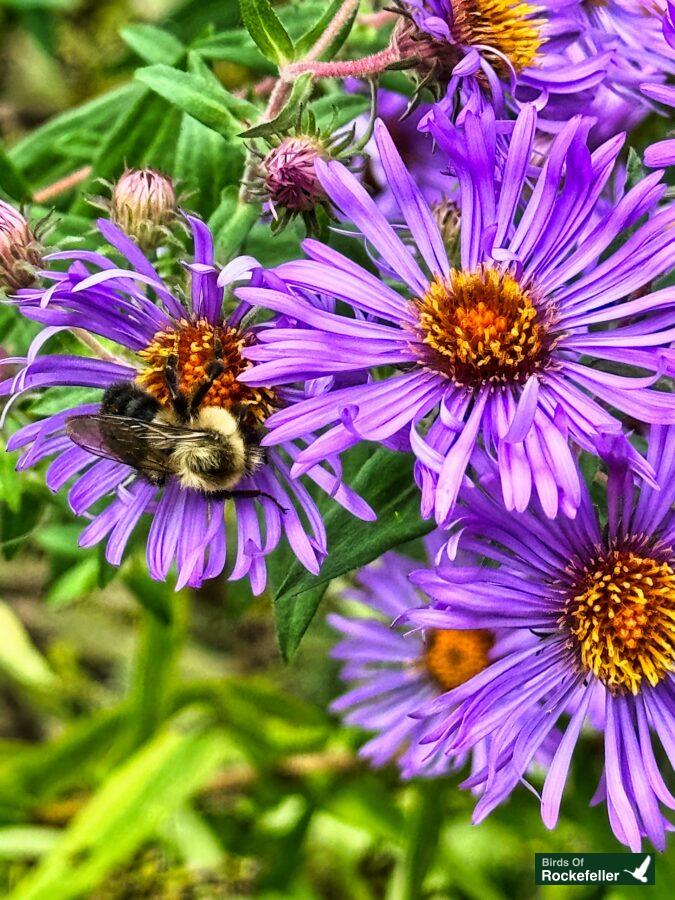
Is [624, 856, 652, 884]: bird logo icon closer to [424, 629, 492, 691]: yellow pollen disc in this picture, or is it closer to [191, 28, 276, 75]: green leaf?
[424, 629, 492, 691]: yellow pollen disc

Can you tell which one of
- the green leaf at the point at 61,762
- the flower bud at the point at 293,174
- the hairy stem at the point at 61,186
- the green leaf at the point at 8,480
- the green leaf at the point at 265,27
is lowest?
the green leaf at the point at 61,762

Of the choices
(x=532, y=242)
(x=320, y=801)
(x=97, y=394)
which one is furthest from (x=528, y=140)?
(x=320, y=801)

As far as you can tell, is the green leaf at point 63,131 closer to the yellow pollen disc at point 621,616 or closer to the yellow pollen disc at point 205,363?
the yellow pollen disc at point 205,363

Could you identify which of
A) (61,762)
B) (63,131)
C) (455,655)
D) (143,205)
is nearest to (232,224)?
(143,205)

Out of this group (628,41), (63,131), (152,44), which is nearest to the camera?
(628,41)

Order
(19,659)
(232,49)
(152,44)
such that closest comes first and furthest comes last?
(232,49), (152,44), (19,659)

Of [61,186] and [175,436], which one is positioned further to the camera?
[61,186]

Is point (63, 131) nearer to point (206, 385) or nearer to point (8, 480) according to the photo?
point (8, 480)

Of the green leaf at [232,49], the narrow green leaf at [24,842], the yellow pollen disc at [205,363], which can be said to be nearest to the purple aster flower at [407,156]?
the green leaf at [232,49]
